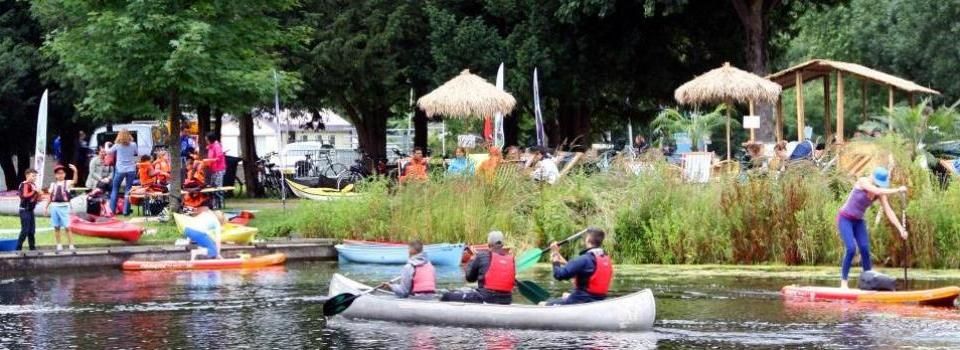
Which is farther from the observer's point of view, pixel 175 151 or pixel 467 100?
pixel 467 100

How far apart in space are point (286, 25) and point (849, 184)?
1891cm

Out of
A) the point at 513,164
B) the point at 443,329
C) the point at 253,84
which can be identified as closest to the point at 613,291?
the point at 443,329

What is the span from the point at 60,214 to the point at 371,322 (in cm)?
881

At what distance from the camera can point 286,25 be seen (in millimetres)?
38938

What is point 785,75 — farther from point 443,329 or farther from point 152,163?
point 443,329

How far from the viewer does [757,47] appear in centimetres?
3844

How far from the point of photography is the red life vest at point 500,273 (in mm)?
16906

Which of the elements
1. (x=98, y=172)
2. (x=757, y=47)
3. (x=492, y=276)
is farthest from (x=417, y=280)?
(x=757, y=47)

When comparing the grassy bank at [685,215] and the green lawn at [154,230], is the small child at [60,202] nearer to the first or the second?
the green lawn at [154,230]

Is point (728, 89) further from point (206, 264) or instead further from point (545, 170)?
point (206, 264)

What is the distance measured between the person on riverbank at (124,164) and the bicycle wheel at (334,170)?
26.3 ft

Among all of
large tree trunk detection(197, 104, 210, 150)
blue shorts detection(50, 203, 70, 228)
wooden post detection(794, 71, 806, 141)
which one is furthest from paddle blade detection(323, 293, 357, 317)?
large tree trunk detection(197, 104, 210, 150)

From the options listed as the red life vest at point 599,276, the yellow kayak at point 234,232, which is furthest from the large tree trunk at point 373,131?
the red life vest at point 599,276

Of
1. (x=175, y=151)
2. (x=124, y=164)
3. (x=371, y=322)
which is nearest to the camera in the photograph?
A: (x=371, y=322)
